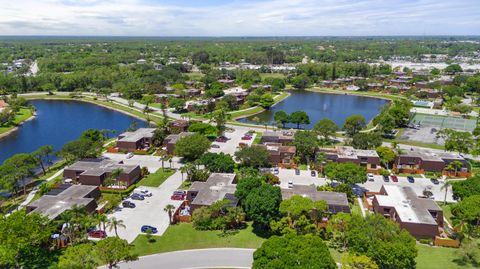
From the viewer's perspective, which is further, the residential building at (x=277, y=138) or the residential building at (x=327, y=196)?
the residential building at (x=277, y=138)

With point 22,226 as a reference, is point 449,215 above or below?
below

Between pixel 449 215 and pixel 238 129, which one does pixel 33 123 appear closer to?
pixel 238 129

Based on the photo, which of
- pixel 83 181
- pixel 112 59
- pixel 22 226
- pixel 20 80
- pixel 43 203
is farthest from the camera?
pixel 112 59

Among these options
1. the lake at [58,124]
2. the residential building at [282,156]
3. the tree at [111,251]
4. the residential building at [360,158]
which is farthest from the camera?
the lake at [58,124]

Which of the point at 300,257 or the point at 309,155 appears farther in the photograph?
the point at 309,155

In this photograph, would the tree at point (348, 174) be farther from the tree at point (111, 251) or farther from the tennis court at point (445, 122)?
the tennis court at point (445, 122)

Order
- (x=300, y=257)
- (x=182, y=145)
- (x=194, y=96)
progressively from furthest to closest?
(x=194, y=96) < (x=182, y=145) < (x=300, y=257)

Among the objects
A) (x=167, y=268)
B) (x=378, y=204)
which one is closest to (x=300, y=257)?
(x=167, y=268)

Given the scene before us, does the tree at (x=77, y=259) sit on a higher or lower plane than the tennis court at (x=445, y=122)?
higher

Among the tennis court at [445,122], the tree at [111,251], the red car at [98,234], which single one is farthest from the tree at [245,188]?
the tennis court at [445,122]
